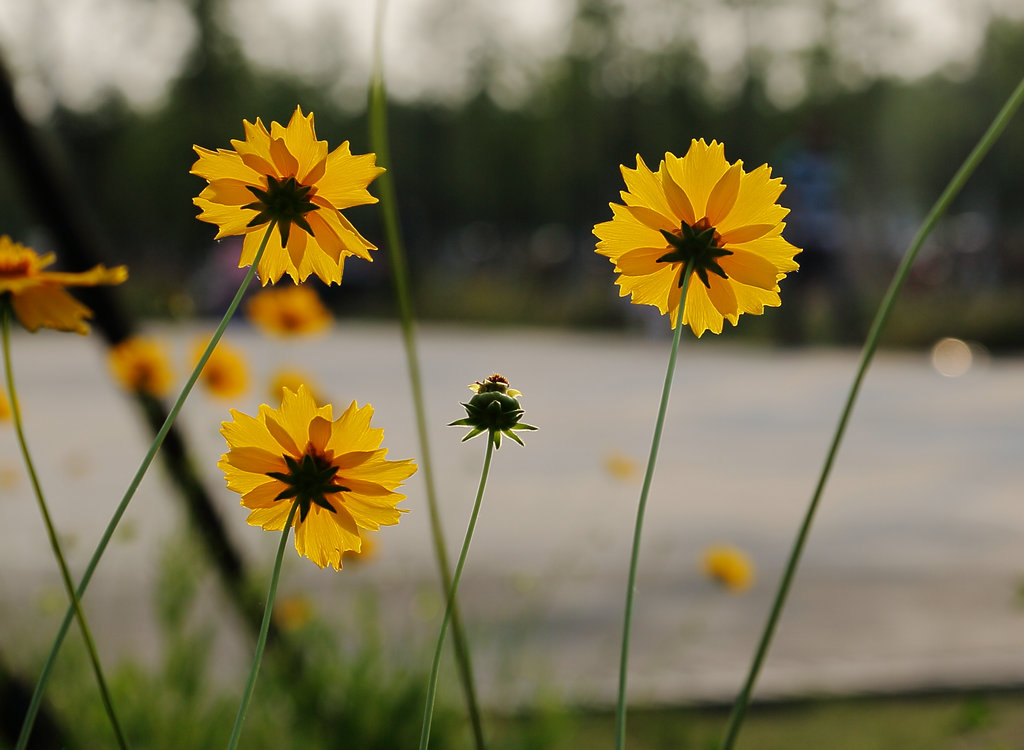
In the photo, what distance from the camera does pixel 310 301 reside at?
238 cm

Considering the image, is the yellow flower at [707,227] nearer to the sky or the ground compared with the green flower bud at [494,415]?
nearer to the sky

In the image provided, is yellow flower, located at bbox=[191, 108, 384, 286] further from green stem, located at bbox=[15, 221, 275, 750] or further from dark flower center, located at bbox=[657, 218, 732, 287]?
dark flower center, located at bbox=[657, 218, 732, 287]

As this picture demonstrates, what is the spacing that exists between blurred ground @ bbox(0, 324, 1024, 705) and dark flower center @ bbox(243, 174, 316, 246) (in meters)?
A: 1.20

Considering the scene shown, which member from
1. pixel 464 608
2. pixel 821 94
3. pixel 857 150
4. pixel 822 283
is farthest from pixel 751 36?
pixel 464 608

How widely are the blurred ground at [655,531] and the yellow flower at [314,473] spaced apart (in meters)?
1.17

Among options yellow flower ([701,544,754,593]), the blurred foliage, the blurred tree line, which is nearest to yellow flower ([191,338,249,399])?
the blurred foliage

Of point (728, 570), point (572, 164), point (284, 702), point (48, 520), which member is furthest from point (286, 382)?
point (572, 164)

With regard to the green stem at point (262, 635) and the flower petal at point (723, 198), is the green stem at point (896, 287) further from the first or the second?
the green stem at point (262, 635)

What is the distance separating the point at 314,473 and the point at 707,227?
0.74 feet

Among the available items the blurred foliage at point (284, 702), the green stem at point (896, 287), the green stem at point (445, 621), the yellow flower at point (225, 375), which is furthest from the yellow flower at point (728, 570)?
the green stem at point (445, 621)

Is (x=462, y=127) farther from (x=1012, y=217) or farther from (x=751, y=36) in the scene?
(x=1012, y=217)

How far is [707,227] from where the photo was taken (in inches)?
23.8

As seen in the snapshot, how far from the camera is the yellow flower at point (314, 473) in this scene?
0.55m

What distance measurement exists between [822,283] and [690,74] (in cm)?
768
